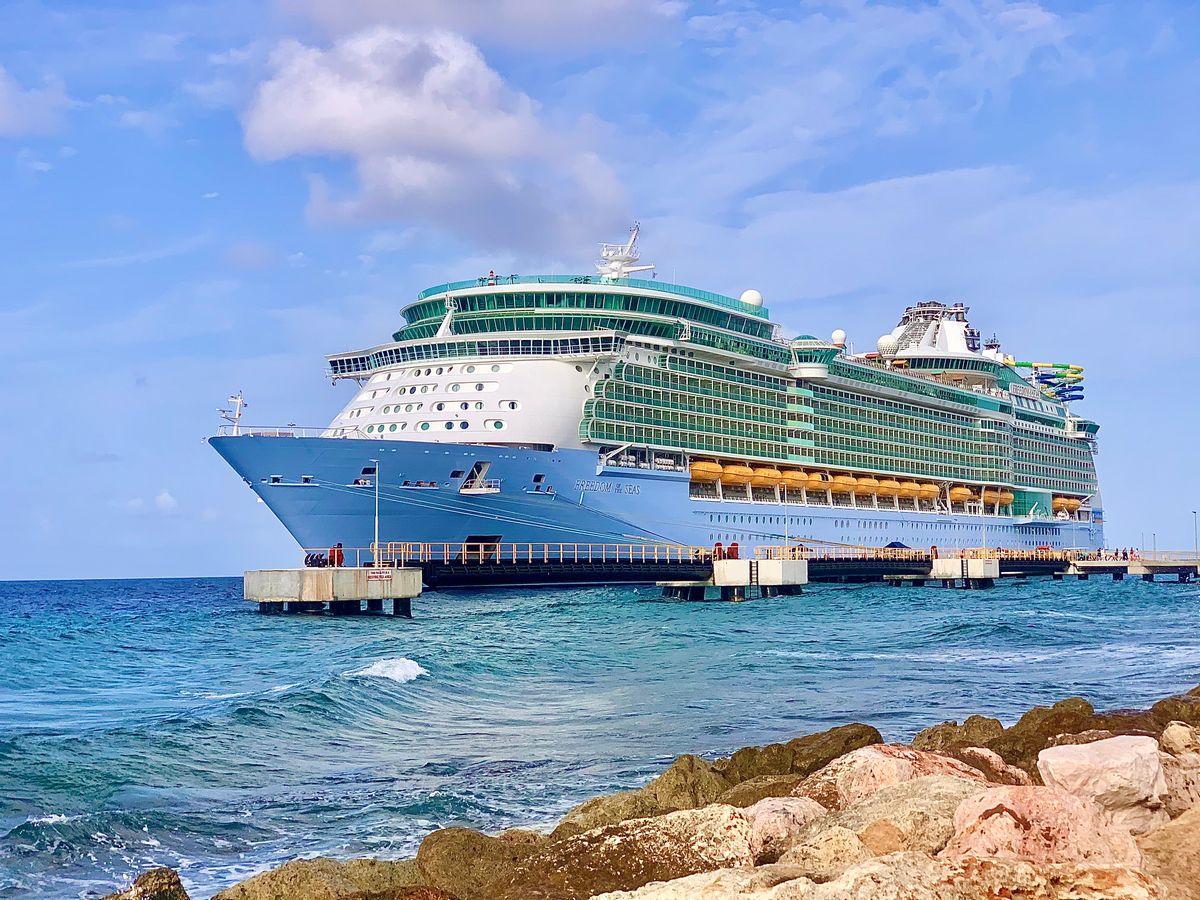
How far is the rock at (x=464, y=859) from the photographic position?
8469 mm

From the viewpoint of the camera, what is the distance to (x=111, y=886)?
1016 cm

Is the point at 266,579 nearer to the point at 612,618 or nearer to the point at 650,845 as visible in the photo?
the point at 612,618

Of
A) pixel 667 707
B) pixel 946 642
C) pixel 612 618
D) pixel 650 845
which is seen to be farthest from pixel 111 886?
pixel 612 618

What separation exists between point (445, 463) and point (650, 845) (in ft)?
124

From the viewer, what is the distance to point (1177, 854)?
268 inches

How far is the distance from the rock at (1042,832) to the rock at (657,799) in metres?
3.65

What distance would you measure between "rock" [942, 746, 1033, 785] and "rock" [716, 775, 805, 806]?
56.4 inches

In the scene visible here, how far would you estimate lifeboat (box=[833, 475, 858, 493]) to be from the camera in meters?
71.1

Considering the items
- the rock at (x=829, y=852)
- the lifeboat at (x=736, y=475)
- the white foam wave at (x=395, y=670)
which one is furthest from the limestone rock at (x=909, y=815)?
the lifeboat at (x=736, y=475)

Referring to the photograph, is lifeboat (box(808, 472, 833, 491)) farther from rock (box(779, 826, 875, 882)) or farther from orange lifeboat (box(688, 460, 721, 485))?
rock (box(779, 826, 875, 882))

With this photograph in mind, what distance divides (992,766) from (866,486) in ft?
214

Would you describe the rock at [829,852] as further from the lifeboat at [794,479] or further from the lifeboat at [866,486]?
the lifeboat at [866,486]

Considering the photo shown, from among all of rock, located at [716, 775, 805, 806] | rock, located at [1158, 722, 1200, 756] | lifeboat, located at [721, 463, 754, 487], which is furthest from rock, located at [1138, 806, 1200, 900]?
lifeboat, located at [721, 463, 754, 487]

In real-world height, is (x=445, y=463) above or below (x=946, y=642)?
above
